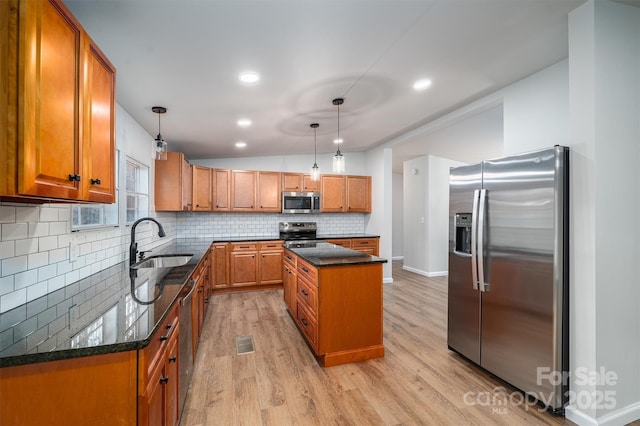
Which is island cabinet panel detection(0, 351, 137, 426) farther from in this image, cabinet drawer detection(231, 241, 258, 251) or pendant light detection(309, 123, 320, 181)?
cabinet drawer detection(231, 241, 258, 251)

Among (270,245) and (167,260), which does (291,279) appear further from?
(270,245)

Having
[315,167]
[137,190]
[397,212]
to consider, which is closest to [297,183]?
[315,167]

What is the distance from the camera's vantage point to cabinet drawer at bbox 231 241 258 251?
4.97 meters

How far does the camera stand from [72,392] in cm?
102

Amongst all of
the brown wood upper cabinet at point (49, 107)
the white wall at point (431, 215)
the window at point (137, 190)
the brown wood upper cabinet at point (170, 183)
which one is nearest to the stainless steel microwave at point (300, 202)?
the brown wood upper cabinet at point (170, 183)

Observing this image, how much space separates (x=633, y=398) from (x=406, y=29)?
2.94 metres

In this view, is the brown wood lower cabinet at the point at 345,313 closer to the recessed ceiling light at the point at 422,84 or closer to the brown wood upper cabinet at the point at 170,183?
the recessed ceiling light at the point at 422,84

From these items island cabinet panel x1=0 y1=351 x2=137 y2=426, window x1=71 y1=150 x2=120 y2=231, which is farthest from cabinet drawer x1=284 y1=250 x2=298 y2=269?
island cabinet panel x1=0 y1=351 x2=137 y2=426

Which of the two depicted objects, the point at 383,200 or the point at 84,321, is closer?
the point at 84,321

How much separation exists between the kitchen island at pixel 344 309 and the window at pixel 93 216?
181 centimetres

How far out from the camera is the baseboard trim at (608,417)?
71.3 inches

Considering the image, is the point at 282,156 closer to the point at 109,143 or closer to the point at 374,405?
the point at 109,143

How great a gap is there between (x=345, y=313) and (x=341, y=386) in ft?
1.93

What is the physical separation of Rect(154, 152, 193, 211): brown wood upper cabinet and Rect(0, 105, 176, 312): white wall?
1.56 metres
